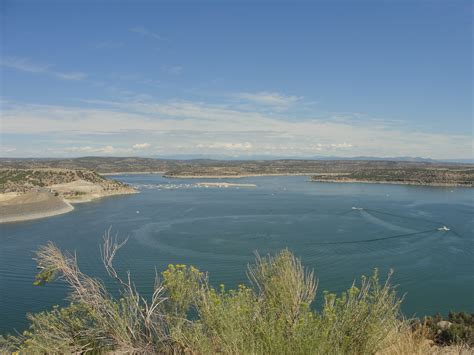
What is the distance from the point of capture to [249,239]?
127ft

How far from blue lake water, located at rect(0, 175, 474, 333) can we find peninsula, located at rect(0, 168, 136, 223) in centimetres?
388

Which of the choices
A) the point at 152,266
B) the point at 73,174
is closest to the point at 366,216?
the point at 152,266

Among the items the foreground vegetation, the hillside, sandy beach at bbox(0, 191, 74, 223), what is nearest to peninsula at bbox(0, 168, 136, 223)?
sandy beach at bbox(0, 191, 74, 223)

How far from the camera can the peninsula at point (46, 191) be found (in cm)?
5531

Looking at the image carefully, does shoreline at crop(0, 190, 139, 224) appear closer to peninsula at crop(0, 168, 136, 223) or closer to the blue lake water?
peninsula at crop(0, 168, 136, 223)

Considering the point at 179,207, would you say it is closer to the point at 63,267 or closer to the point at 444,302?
the point at 444,302

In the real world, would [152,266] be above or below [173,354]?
below

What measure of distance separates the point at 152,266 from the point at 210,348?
2384 cm

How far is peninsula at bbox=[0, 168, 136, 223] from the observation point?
5531cm

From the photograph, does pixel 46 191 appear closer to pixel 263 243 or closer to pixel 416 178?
pixel 263 243

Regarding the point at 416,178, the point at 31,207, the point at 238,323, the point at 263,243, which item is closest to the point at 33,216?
the point at 31,207

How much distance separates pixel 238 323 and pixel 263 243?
30680 mm

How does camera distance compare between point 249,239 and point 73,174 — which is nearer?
point 249,239

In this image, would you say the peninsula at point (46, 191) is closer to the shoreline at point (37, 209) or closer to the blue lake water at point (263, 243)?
the shoreline at point (37, 209)
